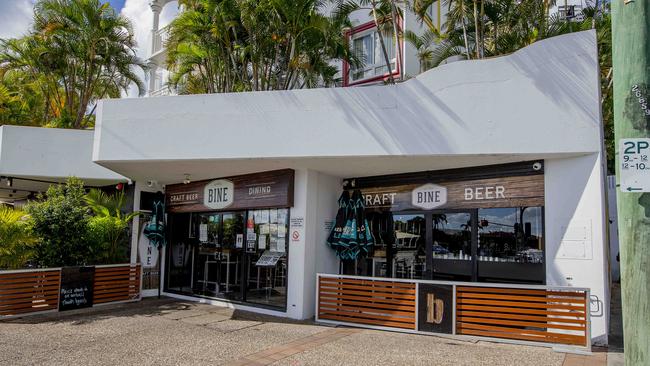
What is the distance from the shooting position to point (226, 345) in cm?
729

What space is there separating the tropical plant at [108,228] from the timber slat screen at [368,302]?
17.8 feet

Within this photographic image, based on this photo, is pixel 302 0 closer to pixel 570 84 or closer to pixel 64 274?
pixel 570 84

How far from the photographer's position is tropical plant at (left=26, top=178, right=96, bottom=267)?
10.0 meters

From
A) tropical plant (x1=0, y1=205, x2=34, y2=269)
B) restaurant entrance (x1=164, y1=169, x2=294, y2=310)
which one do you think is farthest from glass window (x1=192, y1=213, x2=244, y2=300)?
tropical plant (x1=0, y1=205, x2=34, y2=269)

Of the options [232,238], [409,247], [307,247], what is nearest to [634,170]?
[409,247]

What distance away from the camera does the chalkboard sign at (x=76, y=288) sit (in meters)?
9.95

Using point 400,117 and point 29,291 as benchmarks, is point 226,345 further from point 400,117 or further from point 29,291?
point 29,291

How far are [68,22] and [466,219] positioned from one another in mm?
13675

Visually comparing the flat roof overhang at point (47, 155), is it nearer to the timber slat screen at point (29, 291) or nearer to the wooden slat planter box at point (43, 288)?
the wooden slat planter box at point (43, 288)

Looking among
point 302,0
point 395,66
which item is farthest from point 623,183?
point 395,66

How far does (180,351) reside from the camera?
694cm

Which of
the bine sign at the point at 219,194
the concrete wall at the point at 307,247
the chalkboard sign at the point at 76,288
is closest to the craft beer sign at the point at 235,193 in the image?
the bine sign at the point at 219,194

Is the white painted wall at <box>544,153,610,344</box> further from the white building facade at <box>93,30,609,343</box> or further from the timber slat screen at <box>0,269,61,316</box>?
the timber slat screen at <box>0,269,61,316</box>

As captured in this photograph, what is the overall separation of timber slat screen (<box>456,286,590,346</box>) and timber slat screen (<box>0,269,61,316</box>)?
8.08 m
